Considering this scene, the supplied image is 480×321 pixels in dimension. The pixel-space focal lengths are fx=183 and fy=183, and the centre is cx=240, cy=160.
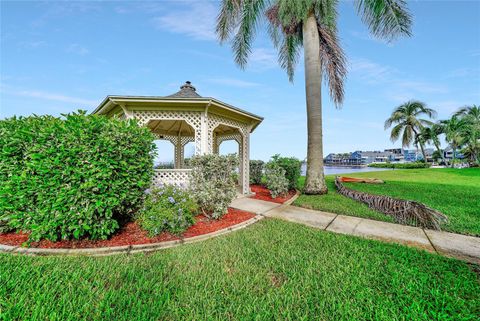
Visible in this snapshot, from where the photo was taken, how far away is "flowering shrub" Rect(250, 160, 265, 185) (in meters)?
10.1

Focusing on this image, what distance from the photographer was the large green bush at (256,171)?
10062 millimetres

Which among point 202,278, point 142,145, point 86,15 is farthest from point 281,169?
point 86,15

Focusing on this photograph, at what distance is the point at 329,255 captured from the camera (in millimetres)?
2678

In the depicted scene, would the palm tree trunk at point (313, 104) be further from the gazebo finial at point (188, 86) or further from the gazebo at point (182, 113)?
the gazebo finial at point (188, 86)

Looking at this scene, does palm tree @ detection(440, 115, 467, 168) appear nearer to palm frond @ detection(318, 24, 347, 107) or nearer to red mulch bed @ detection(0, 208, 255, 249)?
palm frond @ detection(318, 24, 347, 107)

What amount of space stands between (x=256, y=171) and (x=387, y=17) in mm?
7936

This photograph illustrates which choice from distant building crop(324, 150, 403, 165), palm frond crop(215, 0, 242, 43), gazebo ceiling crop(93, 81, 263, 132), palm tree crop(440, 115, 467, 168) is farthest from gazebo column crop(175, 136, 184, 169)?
distant building crop(324, 150, 403, 165)

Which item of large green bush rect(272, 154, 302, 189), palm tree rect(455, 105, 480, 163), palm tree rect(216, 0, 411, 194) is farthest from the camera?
palm tree rect(455, 105, 480, 163)

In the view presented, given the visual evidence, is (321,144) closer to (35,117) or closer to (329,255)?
(329,255)

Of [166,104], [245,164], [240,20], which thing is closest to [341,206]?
[245,164]

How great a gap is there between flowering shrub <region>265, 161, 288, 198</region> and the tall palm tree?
110 ft

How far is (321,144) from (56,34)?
32.8ft

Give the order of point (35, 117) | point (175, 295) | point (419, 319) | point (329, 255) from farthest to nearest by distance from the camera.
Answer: point (35, 117) → point (329, 255) → point (175, 295) → point (419, 319)

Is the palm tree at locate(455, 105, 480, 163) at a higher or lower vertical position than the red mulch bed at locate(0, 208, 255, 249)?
higher
